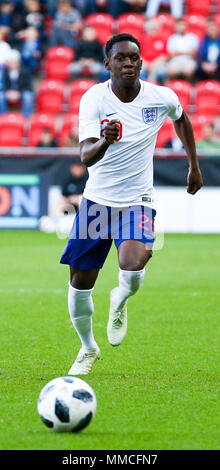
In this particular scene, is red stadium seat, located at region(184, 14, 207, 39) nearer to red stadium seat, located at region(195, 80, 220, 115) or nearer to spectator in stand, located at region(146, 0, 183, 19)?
spectator in stand, located at region(146, 0, 183, 19)

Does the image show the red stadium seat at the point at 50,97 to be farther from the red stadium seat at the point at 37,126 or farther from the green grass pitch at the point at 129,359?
the green grass pitch at the point at 129,359


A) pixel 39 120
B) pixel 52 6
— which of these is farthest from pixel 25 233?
pixel 52 6

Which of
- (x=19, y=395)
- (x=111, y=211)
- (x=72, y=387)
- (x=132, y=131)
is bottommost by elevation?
(x=19, y=395)

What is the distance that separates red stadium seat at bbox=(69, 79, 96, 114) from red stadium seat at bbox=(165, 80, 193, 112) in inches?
74.0

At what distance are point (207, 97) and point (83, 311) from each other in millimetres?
15066

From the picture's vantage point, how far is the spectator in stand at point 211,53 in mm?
20562

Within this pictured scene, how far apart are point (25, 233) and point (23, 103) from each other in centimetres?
424

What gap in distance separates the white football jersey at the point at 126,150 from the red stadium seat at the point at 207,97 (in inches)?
574

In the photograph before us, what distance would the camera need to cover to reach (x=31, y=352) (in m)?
7.12

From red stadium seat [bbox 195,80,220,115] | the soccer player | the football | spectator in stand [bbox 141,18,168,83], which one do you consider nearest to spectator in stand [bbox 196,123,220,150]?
red stadium seat [bbox 195,80,220,115]

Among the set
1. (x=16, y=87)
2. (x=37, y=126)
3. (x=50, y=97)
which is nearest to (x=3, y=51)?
(x=16, y=87)

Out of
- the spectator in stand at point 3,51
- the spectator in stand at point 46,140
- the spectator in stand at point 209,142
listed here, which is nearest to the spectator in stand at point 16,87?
the spectator in stand at point 3,51

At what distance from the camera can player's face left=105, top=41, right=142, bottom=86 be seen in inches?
237
